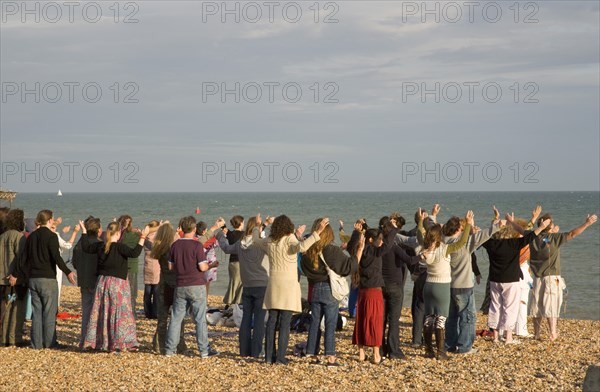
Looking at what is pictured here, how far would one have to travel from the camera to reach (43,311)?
10.4 meters

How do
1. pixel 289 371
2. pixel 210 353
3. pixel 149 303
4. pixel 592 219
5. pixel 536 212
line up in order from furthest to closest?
pixel 149 303 < pixel 536 212 < pixel 210 353 < pixel 592 219 < pixel 289 371

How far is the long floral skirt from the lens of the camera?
32.8ft

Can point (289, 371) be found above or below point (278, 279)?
below

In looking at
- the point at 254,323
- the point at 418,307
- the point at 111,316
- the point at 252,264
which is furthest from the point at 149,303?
the point at 418,307

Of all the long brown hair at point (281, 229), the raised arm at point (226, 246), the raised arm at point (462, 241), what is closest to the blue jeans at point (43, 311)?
the raised arm at point (226, 246)

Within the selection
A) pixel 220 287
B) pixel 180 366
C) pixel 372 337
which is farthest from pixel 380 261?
pixel 220 287

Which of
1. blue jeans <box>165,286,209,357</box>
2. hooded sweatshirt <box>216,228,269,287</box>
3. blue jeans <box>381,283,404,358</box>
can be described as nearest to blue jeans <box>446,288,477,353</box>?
blue jeans <box>381,283,404,358</box>

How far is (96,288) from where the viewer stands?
10.1m

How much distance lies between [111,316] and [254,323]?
174cm

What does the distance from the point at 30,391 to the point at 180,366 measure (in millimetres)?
1786

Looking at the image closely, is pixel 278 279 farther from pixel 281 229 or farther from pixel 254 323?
pixel 254 323

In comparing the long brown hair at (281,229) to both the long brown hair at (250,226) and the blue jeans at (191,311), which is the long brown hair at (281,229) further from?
the blue jeans at (191,311)

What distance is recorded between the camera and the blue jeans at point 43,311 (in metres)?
10.4

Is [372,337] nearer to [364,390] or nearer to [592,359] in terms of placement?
[364,390]
